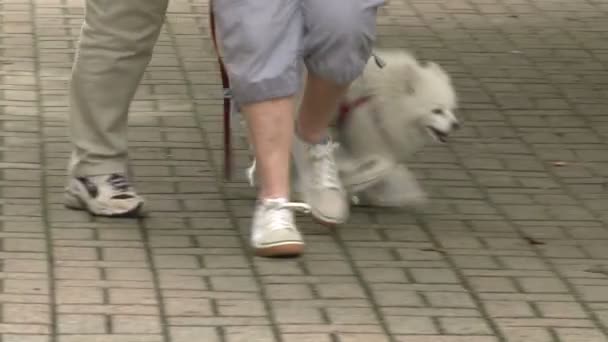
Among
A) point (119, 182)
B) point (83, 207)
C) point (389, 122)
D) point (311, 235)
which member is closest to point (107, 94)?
point (119, 182)

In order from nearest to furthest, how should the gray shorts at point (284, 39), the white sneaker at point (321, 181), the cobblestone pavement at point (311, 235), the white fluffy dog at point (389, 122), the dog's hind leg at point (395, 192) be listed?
the cobblestone pavement at point (311, 235)
the gray shorts at point (284, 39)
the white sneaker at point (321, 181)
the white fluffy dog at point (389, 122)
the dog's hind leg at point (395, 192)

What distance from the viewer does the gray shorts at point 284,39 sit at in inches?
195

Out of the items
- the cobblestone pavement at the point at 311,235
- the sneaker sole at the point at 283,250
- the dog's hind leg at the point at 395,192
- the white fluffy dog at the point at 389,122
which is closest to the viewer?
the cobblestone pavement at the point at 311,235

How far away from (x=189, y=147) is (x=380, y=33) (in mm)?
2352

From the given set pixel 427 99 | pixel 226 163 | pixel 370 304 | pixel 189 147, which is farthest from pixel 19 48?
pixel 370 304

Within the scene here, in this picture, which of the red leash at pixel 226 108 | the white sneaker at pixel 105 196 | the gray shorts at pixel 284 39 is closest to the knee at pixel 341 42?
the gray shorts at pixel 284 39

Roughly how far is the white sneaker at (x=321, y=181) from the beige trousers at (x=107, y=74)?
0.62m

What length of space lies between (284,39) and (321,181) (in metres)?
0.66

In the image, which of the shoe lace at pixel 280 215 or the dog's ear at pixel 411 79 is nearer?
the shoe lace at pixel 280 215

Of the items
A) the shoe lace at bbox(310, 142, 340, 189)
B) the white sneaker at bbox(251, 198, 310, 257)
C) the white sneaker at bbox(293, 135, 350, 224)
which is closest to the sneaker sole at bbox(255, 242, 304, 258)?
the white sneaker at bbox(251, 198, 310, 257)

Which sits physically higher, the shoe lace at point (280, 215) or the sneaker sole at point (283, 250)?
the shoe lace at point (280, 215)

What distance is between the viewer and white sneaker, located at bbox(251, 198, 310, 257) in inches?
200

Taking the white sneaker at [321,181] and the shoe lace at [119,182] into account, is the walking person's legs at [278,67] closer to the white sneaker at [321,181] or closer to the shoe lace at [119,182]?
the white sneaker at [321,181]

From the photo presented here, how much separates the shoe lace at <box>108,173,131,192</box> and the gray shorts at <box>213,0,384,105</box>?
641mm
